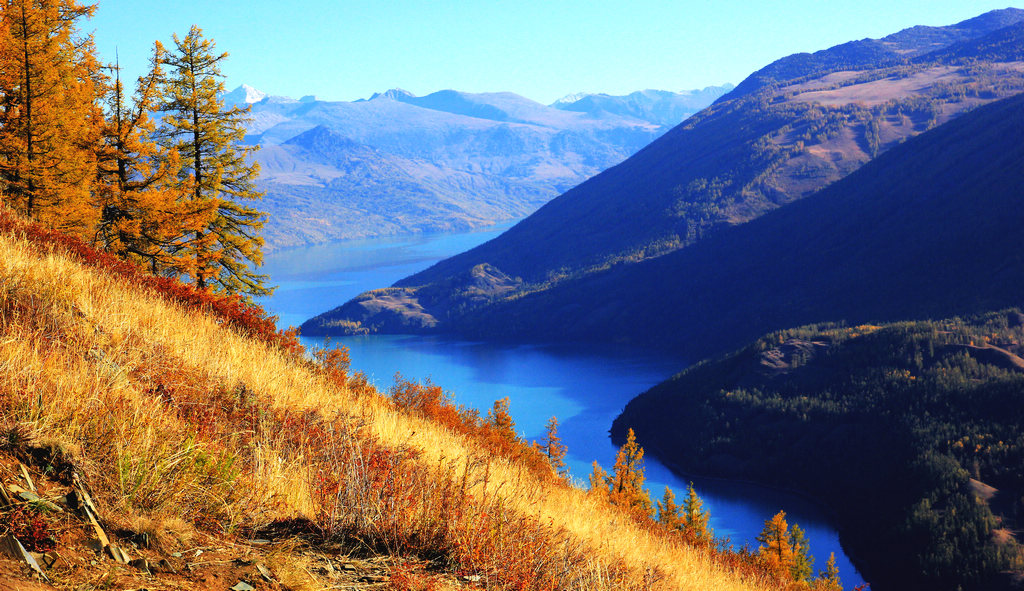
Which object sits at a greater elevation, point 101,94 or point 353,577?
point 101,94

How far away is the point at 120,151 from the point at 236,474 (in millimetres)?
29321

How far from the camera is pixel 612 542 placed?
383 inches

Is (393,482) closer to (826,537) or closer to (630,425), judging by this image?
(826,537)

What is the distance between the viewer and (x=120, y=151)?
31234mm

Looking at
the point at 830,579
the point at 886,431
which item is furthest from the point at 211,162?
the point at 886,431

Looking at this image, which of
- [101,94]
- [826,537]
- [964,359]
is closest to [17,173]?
[101,94]

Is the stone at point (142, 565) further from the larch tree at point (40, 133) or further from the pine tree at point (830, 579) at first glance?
the pine tree at point (830, 579)

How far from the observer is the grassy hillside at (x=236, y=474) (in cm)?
560

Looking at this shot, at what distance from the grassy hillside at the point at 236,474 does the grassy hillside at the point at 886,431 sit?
106 metres

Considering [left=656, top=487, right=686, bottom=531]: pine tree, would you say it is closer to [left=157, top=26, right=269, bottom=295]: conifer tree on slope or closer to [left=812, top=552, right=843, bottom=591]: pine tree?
[left=812, top=552, right=843, bottom=591]: pine tree

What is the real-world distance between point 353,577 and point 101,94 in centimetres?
3458

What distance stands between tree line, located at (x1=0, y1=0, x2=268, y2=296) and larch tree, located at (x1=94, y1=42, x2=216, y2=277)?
5 cm

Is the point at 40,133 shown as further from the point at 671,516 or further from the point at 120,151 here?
the point at 671,516

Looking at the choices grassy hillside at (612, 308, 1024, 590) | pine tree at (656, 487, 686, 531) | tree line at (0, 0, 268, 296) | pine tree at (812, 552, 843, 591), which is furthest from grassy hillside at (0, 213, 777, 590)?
grassy hillside at (612, 308, 1024, 590)
